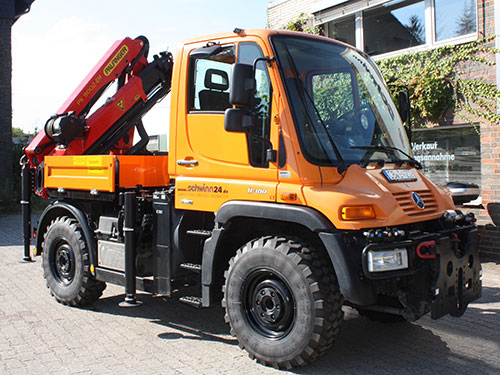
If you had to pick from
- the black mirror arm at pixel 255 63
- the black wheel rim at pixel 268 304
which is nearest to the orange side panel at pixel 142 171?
the black mirror arm at pixel 255 63

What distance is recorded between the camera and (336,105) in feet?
15.4

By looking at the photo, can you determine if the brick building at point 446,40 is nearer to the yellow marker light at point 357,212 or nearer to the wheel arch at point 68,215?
the yellow marker light at point 357,212

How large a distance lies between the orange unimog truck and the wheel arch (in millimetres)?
31

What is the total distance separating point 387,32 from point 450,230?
23.8 feet

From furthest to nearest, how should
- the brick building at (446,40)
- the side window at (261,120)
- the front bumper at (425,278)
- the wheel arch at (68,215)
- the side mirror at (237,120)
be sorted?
the brick building at (446,40), the wheel arch at (68,215), the side window at (261,120), the side mirror at (237,120), the front bumper at (425,278)

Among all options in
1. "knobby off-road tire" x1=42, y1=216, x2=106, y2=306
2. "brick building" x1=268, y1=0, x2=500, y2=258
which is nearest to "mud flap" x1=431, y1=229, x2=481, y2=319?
"knobby off-road tire" x1=42, y1=216, x2=106, y2=306

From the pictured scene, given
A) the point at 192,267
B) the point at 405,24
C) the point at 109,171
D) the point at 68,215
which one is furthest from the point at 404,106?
the point at 405,24

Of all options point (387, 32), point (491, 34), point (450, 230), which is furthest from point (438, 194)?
point (387, 32)

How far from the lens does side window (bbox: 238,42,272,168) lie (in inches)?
176

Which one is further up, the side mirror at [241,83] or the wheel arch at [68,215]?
the side mirror at [241,83]

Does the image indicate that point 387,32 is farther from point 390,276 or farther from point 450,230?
point 390,276

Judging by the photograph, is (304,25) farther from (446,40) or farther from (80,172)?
(80,172)

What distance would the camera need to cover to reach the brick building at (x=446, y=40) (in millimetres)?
8594

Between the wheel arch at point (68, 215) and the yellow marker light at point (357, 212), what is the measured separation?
3161mm
